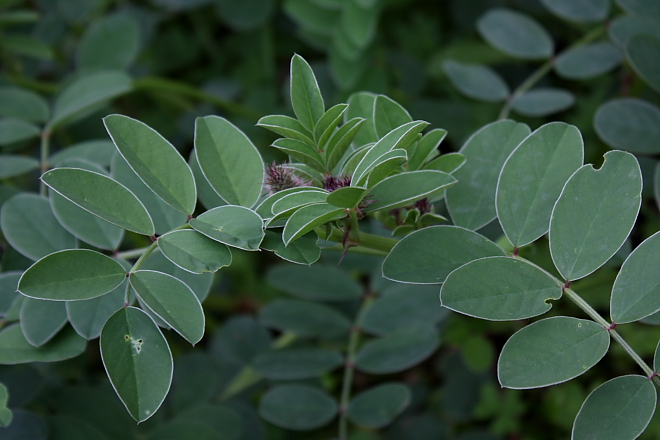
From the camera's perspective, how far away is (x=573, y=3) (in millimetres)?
1479

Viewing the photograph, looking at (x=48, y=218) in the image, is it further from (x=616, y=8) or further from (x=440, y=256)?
(x=616, y=8)

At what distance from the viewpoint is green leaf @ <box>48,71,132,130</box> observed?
130 centimetres

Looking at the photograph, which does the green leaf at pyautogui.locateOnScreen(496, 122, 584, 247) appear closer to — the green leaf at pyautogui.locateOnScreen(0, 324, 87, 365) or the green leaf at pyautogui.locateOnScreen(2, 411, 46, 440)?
the green leaf at pyautogui.locateOnScreen(0, 324, 87, 365)

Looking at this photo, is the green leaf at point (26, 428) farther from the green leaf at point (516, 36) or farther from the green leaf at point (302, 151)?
the green leaf at point (516, 36)

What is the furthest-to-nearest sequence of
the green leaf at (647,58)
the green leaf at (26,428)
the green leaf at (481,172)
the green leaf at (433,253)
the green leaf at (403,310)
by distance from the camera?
1. the green leaf at (403,310)
2. the green leaf at (647,58)
3. the green leaf at (26,428)
4. the green leaf at (481,172)
5. the green leaf at (433,253)

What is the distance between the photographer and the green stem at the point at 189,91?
158 cm

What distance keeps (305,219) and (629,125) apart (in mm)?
849

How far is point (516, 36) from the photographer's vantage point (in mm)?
1521

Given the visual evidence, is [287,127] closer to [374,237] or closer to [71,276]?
[374,237]

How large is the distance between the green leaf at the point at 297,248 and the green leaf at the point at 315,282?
66cm

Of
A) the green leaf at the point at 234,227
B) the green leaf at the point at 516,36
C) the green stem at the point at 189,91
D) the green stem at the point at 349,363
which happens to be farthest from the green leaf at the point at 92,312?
the green leaf at the point at 516,36

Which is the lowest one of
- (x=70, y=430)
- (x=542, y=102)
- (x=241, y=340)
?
(x=241, y=340)

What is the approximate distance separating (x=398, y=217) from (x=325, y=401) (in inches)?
24.5

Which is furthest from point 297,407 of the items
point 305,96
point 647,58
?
point 647,58
